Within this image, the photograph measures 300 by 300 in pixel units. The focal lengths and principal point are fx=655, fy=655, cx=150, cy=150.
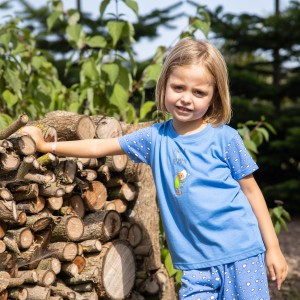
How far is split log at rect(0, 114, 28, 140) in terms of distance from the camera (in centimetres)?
233

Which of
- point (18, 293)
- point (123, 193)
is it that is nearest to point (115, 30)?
point (123, 193)

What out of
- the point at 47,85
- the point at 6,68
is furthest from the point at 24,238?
the point at 47,85

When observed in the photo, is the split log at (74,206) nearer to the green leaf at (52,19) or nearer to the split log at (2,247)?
the split log at (2,247)

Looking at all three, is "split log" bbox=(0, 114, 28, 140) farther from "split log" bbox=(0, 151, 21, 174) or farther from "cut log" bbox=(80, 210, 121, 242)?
"cut log" bbox=(80, 210, 121, 242)

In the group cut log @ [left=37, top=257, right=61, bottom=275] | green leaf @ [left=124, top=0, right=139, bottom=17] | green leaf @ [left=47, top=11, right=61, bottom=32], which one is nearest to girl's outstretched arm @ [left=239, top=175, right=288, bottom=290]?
cut log @ [left=37, top=257, right=61, bottom=275]

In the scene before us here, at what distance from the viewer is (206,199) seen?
8.01 ft

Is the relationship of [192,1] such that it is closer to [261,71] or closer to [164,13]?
[261,71]

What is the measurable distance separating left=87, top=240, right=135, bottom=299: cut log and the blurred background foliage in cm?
34

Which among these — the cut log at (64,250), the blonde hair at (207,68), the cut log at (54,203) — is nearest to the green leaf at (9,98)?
the cut log at (54,203)

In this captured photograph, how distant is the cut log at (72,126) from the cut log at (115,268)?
0.54m

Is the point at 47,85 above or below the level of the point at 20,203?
above

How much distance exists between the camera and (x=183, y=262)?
2.46 m

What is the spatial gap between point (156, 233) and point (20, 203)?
3.00 ft

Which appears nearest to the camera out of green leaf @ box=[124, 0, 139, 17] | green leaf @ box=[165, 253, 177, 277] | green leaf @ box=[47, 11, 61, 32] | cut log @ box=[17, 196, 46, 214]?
cut log @ box=[17, 196, 46, 214]
